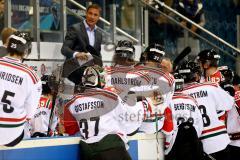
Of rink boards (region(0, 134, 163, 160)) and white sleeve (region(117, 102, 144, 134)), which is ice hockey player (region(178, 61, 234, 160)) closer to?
white sleeve (region(117, 102, 144, 134))

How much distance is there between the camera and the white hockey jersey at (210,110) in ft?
21.2

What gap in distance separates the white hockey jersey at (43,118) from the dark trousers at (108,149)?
1020mm

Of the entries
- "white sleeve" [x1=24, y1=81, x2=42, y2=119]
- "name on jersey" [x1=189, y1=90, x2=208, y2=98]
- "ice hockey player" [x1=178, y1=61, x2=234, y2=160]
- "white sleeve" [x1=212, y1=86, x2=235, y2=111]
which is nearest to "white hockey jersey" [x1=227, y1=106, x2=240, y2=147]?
"white sleeve" [x1=212, y1=86, x2=235, y2=111]

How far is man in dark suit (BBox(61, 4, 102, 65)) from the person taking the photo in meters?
7.56

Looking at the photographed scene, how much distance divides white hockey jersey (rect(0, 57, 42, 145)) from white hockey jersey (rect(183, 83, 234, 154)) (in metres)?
1.89

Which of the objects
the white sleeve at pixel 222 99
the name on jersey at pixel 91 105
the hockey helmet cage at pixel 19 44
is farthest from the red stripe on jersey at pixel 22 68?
the white sleeve at pixel 222 99

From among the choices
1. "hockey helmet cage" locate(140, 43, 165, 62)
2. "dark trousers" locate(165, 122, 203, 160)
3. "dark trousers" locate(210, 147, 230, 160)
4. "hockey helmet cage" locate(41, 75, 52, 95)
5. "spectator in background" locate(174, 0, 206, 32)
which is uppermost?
"spectator in background" locate(174, 0, 206, 32)

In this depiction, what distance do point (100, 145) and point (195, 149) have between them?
1.23 meters

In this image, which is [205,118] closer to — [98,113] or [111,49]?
[98,113]

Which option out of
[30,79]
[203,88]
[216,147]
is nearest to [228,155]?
[216,147]

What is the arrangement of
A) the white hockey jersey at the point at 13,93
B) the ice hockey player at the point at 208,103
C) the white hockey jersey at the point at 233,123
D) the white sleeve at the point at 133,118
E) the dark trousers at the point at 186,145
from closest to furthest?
the white hockey jersey at the point at 13,93 → the white sleeve at the point at 133,118 → the dark trousers at the point at 186,145 → the ice hockey player at the point at 208,103 → the white hockey jersey at the point at 233,123

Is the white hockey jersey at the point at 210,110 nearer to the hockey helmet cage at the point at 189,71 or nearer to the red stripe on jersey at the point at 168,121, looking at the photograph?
the hockey helmet cage at the point at 189,71

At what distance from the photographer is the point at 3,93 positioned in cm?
499

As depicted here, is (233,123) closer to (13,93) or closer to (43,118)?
(43,118)
